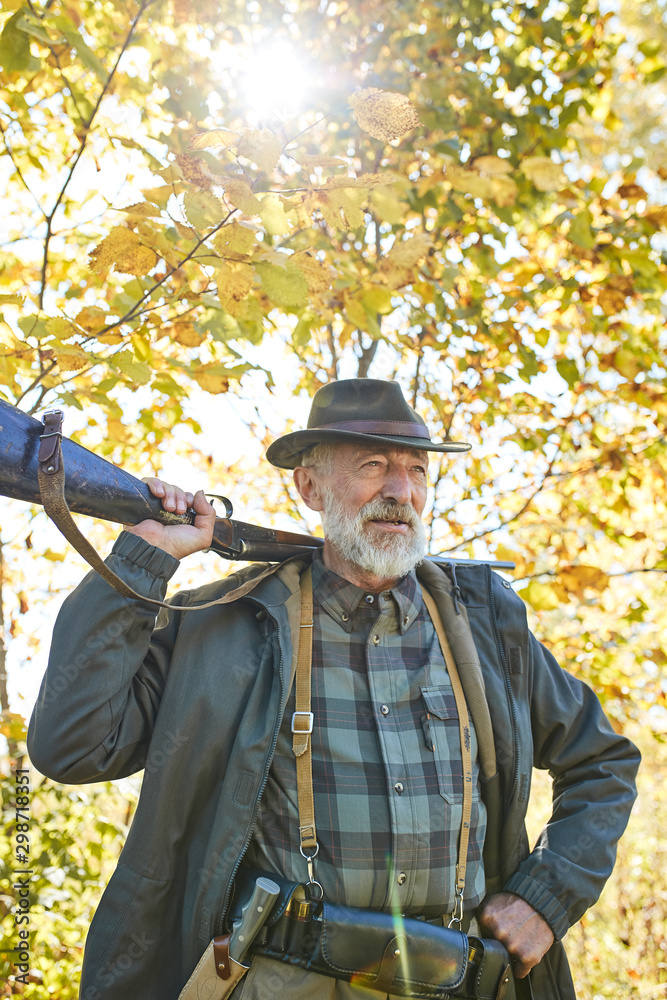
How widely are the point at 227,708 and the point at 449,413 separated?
2638 mm

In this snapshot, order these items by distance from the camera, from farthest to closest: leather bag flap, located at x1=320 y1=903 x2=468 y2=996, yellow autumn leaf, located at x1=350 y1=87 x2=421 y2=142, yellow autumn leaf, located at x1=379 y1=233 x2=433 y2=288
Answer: yellow autumn leaf, located at x1=379 y1=233 x2=433 y2=288, leather bag flap, located at x1=320 y1=903 x2=468 y2=996, yellow autumn leaf, located at x1=350 y1=87 x2=421 y2=142

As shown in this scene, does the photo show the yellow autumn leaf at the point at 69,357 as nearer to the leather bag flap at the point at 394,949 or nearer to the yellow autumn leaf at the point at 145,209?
the yellow autumn leaf at the point at 145,209

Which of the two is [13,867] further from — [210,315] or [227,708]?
[210,315]

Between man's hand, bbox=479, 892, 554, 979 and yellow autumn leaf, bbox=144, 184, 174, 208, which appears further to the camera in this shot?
man's hand, bbox=479, 892, 554, 979

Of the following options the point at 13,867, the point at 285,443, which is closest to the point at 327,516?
the point at 285,443

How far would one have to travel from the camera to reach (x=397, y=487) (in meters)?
2.64

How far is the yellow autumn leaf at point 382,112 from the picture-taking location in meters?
1.76

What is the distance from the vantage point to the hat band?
8.55 feet

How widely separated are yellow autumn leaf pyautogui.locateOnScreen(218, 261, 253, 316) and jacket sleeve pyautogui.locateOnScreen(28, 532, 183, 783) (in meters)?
0.77

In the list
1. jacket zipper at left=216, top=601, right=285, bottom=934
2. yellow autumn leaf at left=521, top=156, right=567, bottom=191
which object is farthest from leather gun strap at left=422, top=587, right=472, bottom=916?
yellow autumn leaf at left=521, top=156, right=567, bottom=191

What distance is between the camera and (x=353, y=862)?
6.61ft

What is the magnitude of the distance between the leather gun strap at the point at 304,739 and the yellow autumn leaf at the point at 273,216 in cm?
126

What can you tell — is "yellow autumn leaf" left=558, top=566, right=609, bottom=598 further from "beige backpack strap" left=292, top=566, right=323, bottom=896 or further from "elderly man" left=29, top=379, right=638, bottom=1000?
"beige backpack strap" left=292, top=566, right=323, bottom=896

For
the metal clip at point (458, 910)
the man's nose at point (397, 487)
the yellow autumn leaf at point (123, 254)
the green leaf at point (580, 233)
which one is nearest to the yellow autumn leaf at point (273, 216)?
the yellow autumn leaf at point (123, 254)
